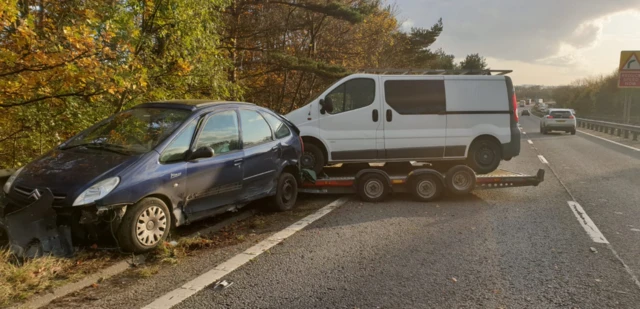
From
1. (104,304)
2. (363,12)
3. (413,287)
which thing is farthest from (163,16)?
(363,12)

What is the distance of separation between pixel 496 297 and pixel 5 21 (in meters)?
5.85

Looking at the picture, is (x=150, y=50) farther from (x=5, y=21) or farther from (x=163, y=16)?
(x=5, y=21)

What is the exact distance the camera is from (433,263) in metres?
4.67

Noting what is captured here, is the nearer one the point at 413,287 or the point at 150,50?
the point at 413,287

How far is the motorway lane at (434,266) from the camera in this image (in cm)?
378

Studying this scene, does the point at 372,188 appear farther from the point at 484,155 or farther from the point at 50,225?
the point at 50,225

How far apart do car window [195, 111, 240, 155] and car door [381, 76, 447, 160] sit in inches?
130

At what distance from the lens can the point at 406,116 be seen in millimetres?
8297

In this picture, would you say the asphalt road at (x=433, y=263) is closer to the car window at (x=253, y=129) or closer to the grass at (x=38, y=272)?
the grass at (x=38, y=272)

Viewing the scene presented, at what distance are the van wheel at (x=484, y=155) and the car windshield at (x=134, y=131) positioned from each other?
557 cm

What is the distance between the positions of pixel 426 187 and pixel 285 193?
2.53m

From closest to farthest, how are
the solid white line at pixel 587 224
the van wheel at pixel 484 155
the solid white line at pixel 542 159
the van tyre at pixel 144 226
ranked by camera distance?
the van tyre at pixel 144 226
the solid white line at pixel 587 224
the van wheel at pixel 484 155
the solid white line at pixel 542 159

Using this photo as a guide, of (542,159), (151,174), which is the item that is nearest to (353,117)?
(151,174)

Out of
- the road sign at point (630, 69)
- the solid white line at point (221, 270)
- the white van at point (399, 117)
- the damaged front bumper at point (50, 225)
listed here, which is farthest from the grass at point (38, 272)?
the road sign at point (630, 69)
